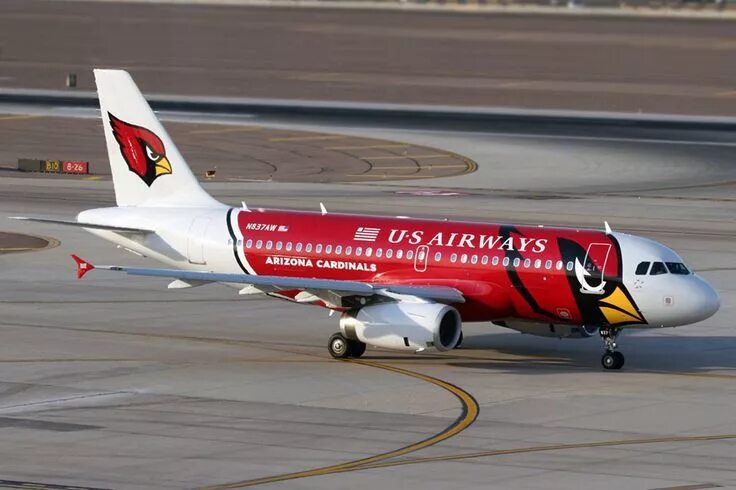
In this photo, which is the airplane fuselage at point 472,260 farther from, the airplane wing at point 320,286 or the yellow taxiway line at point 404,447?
the yellow taxiway line at point 404,447

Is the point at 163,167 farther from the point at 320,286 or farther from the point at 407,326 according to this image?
the point at 407,326

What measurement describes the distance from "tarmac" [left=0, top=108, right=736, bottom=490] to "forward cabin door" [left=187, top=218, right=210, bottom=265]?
7.94 feet

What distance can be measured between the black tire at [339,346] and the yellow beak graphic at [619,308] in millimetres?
7666

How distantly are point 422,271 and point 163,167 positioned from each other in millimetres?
11043

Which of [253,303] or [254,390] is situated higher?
[253,303]

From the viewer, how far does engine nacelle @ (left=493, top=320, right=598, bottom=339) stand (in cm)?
4856

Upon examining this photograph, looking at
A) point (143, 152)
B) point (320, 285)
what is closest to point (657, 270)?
point (320, 285)

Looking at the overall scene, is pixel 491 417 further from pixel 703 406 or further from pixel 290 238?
pixel 290 238

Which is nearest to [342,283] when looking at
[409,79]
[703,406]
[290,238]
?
[290,238]

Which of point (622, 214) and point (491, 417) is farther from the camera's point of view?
point (622, 214)

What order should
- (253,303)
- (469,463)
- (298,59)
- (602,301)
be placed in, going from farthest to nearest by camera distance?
(298,59) < (253,303) < (602,301) < (469,463)

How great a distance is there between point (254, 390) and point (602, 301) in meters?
10.8

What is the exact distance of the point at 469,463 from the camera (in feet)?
117

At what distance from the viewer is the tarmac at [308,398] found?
34875mm
